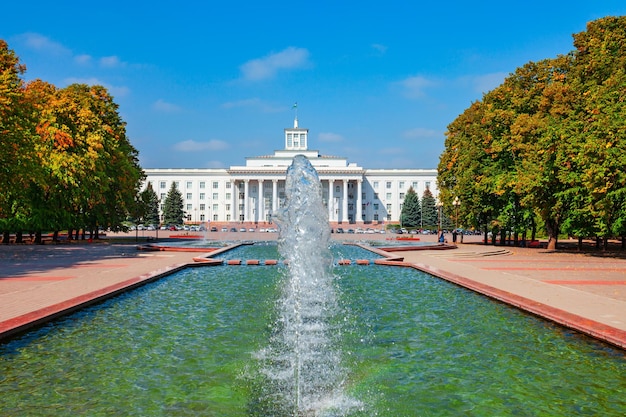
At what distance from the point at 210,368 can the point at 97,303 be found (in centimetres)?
561

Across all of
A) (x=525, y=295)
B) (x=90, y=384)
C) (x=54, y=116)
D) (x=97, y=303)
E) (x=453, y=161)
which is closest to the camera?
(x=90, y=384)

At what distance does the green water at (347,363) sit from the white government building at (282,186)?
275ft

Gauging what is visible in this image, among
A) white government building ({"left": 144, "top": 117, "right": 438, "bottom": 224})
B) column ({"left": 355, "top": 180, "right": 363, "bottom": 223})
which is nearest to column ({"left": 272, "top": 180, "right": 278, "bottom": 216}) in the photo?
white government building ({"left": 144, "top": 117, "right": 438, "bottom": 224})

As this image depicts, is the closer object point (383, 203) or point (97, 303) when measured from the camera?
point (97, 303)

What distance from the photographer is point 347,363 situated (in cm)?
700

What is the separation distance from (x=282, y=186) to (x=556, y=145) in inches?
3040

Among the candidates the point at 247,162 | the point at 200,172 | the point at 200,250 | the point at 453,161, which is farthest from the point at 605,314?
the point at 200,172

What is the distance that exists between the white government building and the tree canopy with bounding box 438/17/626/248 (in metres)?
59.6

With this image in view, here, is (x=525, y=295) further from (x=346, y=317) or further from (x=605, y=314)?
(x=346, y=317)

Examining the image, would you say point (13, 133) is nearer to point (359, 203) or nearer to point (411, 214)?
point (411, 214)

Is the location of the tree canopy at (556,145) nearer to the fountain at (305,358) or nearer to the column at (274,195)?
the fountain at (305,358)

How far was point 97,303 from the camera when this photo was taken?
11.1 m

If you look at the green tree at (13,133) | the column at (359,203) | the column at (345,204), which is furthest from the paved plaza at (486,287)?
the column at (359,203)

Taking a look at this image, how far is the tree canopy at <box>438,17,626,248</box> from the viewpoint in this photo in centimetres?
2127
